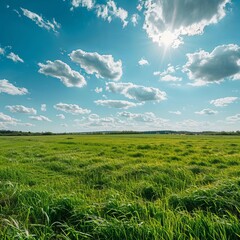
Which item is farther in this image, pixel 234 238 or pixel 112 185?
pixel 112 185

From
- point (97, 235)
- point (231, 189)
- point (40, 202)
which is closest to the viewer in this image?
point (97, 235)

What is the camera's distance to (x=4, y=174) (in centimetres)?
966

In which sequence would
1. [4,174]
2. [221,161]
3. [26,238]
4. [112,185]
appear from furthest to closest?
[221,161]
[4,174]
[112,185]
[26,238]

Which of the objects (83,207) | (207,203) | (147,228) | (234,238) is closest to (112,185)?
(83,207)

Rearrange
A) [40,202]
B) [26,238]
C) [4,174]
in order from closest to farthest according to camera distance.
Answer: [26,238]
[40,202]
[4,174]

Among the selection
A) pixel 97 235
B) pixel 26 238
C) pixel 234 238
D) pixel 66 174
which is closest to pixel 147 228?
pixel 97 235

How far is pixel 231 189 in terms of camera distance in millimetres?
5789

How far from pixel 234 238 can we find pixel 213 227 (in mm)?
364

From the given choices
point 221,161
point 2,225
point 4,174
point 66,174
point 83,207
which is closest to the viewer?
point 2,225

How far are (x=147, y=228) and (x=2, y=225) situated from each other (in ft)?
10.5

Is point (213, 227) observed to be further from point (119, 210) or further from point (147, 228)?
point (119, 210)

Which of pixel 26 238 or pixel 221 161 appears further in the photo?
pixel 221 161

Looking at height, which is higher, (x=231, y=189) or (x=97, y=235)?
(x=231, y=189)

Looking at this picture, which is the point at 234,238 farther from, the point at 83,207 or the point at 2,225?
the point at 2,225
